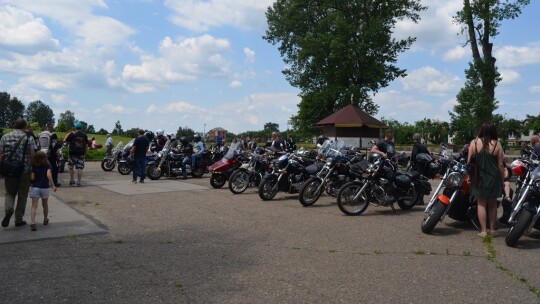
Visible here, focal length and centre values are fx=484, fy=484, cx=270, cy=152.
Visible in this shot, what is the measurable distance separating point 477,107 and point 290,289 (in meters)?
20.2

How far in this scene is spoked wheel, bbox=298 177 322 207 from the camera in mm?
10250

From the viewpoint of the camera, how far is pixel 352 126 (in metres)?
26.1

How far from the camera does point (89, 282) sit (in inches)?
193

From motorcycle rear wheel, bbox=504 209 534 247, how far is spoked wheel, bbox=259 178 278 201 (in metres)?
5.75

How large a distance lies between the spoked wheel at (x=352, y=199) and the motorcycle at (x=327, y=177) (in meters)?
1.04

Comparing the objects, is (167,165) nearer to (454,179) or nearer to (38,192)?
(38,192)

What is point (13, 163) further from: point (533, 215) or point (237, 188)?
point (533, 215)

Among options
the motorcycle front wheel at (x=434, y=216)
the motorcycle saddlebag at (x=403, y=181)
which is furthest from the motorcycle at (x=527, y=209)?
the motorcycle saddlebag at (x=403, y=181)

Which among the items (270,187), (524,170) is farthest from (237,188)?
(524,170)

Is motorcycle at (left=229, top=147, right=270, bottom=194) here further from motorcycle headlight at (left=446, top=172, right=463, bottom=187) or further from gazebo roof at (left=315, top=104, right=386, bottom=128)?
gazebo roof at (left=315, top=104, right=386, bottom=128)

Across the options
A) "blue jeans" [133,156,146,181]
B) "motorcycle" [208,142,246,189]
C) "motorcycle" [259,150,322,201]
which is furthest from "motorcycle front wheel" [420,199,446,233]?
"blue jeans" [133,156,146,181]

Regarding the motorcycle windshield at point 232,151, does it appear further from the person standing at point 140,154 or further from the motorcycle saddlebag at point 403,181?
the motorcycle saddlebag at point 403,181

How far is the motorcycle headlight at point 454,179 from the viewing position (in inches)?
298

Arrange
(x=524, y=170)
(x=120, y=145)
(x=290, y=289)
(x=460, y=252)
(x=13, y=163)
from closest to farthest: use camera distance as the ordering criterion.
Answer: (x=290, y=289)
(x=460, y=252)
(x=13, y=163)
(x=524, y=170)
(x=120, y=145)
